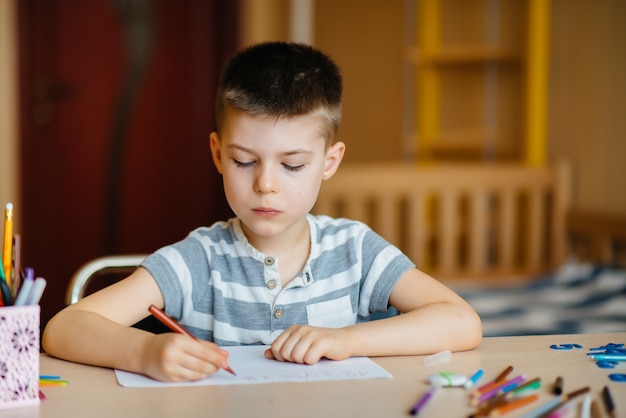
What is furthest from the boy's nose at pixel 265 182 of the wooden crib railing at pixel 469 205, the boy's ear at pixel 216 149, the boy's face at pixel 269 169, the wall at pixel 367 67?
the wall at pixel 367 67

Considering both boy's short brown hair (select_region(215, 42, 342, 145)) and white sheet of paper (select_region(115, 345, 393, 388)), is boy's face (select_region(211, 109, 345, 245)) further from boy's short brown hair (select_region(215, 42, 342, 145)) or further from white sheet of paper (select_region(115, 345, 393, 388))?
white sheet of paper (select_region(115, 345, 393, 388))

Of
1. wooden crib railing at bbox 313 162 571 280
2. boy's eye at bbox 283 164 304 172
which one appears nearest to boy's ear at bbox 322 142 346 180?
boy's eye at bbox 283 164 304 172

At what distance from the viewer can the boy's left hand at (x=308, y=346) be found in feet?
2.88

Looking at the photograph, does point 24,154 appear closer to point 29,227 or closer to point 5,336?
point 29,227

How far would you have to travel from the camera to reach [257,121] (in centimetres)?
103

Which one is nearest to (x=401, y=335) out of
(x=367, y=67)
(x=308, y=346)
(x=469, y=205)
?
(x=308, y=346)

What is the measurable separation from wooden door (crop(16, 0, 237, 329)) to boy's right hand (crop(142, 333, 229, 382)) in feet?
9.10

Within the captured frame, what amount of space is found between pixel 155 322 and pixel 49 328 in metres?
0.19

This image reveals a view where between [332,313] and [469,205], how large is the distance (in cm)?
182

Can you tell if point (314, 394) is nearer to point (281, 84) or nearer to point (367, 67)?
point (281, 84)

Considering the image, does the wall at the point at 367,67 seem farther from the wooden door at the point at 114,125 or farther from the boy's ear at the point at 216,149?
the boy's ear at the point at 216,149

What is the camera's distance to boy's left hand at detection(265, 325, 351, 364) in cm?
88

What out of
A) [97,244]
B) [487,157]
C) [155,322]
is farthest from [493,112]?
[155,322]

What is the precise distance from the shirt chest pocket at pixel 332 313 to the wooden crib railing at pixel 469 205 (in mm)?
1555
